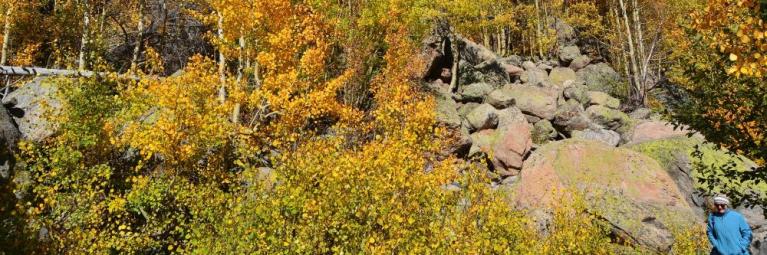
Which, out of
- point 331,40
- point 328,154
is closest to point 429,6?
point 331,40

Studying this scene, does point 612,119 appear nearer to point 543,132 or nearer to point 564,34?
point 543,132

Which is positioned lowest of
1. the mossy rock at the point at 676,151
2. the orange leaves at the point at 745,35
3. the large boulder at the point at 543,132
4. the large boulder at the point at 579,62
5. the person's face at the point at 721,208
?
the large boulder at the point at 543,132

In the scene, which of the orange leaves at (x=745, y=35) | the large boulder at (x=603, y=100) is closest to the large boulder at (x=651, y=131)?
the large boulder at (x=603, y=100)

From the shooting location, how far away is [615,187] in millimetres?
18172

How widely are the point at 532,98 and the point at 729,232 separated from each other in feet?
73.5

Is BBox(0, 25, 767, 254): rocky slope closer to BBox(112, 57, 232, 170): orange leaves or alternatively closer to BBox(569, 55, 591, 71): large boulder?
BBox(569, 55, 591, 71): large boulder

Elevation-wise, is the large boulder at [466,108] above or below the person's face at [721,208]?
below

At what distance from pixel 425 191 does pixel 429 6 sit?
24701 millimetres

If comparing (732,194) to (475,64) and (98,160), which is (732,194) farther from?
(475,64)

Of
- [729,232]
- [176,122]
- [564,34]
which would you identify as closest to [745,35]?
[729,232]

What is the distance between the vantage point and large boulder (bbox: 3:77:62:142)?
61.7 ft

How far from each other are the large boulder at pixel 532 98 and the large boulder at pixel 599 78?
25.4ft

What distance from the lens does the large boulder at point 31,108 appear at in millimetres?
18812

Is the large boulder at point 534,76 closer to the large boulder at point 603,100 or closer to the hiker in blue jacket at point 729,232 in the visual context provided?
the large boulder at point 603,100
